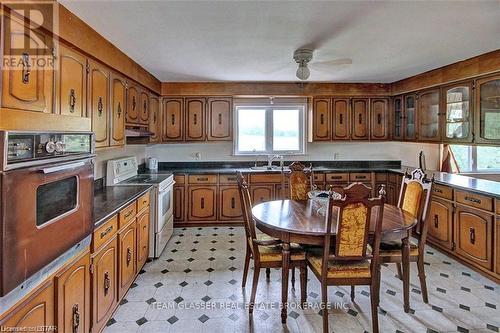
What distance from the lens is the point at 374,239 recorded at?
2053mm

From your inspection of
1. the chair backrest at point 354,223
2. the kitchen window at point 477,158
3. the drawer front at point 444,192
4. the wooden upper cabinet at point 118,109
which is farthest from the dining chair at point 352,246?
the kitchen window at point 477,158

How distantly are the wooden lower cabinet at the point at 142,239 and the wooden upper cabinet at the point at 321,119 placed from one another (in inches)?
A: 122

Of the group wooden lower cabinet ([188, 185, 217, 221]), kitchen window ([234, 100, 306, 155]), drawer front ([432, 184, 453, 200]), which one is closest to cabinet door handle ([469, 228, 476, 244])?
drawer front ([432, 184, 453, 200])

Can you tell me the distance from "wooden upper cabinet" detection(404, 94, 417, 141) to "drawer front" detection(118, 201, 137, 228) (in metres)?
4.19

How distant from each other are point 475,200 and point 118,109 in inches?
153

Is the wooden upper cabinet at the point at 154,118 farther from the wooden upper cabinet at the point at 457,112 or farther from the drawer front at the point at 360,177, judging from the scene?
the wooden upper cabinet at the point at 457,112

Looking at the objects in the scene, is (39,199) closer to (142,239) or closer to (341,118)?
(142,239)

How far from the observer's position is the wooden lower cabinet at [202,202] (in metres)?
4.64

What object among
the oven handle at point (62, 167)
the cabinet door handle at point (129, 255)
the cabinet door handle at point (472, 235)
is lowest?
the cabinet door handle at point (129, 255)

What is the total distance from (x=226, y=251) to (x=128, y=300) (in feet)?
4.48

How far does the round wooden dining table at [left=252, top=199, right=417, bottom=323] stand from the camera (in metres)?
2.13

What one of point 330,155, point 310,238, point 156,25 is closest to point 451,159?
point 330,155

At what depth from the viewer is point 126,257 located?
2535 millimetres

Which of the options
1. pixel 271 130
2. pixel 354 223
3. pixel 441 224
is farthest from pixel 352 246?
pixel 271 130
